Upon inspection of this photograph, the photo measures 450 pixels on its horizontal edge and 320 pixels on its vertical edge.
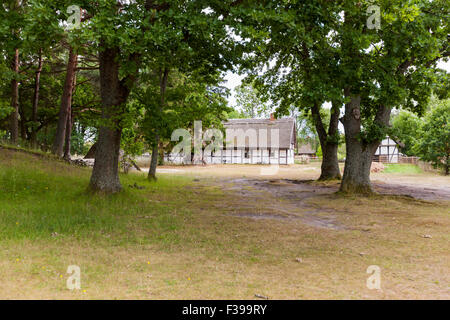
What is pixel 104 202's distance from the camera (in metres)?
11.1

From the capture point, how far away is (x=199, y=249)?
23.2 ft

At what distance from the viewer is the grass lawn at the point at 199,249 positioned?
16.1 feet

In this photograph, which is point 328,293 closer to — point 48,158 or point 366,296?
point 366,296

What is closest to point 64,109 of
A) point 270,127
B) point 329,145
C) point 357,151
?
point 357,151

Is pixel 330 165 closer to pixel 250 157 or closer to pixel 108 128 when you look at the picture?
pixel 108 128

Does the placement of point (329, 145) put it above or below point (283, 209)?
above

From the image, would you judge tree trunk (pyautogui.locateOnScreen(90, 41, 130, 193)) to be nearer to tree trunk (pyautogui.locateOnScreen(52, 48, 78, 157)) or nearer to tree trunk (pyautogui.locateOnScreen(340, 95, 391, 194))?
tree trunk (pyautogui.locateOnScreen(52, 48, 78, 157))

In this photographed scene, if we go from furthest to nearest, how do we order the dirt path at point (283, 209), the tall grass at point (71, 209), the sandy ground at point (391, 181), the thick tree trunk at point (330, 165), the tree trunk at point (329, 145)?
1. the thick tree trunk at point (330, 165)
2. the tree trunk at point (329, 145)
3. the sandy ground at point (391, 181)
4. the dirt path at point (283, 209)
5. the tall grass at point (71, 209)

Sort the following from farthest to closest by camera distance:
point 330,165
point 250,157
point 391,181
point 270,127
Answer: point 270,127
point 250,157
point 391,181
point 330,165

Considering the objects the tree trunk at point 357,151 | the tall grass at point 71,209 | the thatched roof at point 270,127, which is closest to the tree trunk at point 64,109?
the tall grass at point 71,209

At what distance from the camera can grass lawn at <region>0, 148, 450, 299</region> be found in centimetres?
492

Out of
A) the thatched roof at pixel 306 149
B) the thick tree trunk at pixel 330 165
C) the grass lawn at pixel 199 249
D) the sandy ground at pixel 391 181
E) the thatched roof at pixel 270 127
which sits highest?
the thatched roof at pixel 270 127

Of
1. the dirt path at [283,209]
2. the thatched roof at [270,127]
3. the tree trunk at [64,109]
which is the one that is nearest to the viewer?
the dirt path at [283,209]

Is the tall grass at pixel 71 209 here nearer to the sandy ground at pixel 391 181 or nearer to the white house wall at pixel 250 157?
the sandy ground at pixel 391 181
